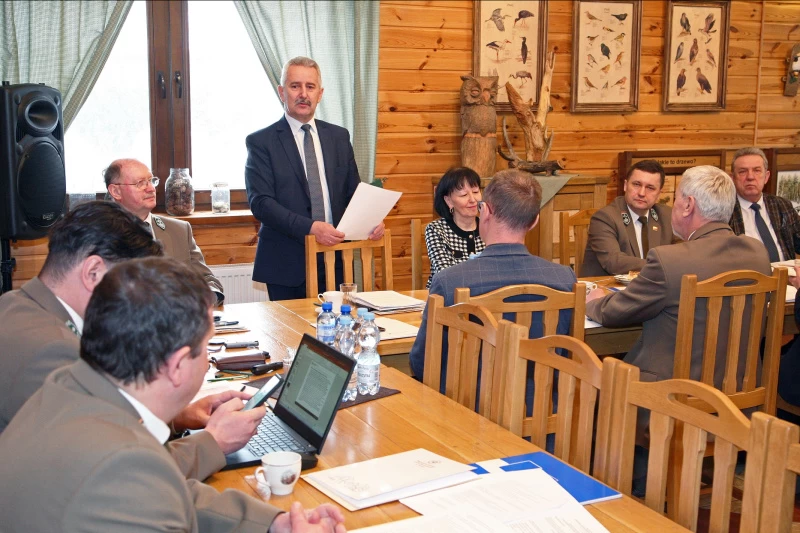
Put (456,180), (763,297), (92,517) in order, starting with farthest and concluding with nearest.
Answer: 1. (456,180)
2. (763,297)
3. (92,517)

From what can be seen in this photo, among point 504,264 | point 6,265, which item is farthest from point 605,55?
point 6,265

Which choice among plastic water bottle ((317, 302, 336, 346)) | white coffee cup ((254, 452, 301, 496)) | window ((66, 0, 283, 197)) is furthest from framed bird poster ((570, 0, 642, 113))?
white coffee cup ((254, 452, 301, 496))

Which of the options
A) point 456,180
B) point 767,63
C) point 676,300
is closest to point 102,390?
point 676,300

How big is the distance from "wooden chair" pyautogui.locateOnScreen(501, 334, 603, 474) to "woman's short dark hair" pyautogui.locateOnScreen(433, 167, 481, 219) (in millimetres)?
1876

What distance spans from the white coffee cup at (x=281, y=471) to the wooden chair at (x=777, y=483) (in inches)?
31.0

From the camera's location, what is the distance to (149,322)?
1140 millimetres

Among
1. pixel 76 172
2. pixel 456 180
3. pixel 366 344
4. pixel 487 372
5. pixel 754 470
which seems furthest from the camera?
pixel 76 172

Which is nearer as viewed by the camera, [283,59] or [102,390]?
[102,390]

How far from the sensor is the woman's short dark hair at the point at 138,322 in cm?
114

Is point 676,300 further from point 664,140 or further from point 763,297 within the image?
point 664,140

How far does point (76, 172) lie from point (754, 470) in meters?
4.16

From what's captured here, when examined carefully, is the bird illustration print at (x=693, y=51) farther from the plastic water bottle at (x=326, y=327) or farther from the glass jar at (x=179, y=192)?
the plastic water bottle at (x=326, y=327)

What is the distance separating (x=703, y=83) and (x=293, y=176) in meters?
3.51

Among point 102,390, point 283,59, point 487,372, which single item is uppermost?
point 283,59
